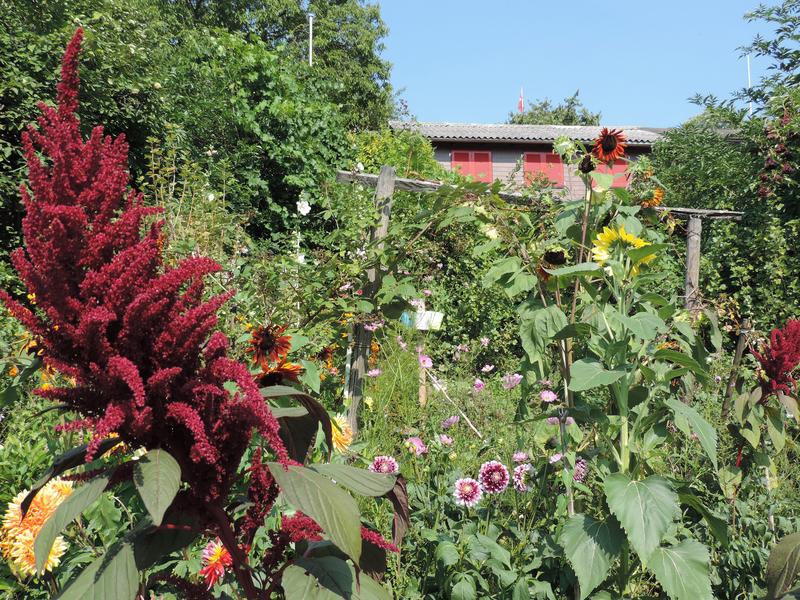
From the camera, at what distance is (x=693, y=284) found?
5.25 metres

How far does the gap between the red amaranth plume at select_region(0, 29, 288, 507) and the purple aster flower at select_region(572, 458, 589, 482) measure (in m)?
1.61

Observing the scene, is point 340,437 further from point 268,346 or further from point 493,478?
point 493,478

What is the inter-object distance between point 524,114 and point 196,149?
121 feet

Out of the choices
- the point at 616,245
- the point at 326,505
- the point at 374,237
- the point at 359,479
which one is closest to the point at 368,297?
the point at 374,237

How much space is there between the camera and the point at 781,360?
253 cm

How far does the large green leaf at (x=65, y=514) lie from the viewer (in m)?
0.90

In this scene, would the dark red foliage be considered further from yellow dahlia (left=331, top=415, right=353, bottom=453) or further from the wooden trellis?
yellow dahlia (left=331, top=415, right=353, bottom=453)

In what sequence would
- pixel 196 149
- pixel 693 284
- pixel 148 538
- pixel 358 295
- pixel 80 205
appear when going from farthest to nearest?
pixel 196 149 < pixel 693 284 < pixel 358 295 < pixel 148 538 < pixel 80 205

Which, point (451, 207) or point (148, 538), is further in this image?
point (451, 207)

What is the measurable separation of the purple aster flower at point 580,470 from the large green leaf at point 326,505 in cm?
148

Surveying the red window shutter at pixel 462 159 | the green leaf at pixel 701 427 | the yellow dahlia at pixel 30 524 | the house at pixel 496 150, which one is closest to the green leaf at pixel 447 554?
the green leaf at pixel 701 427

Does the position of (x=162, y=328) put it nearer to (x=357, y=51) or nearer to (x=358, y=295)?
(x=358, y=295)

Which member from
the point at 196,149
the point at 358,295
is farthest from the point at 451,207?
the point at 196,149

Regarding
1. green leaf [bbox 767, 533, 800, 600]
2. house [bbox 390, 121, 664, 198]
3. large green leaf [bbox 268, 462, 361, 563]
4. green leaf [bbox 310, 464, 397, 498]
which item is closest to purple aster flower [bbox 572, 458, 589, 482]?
green leaf [bbox 767, 533, 800, 600]
